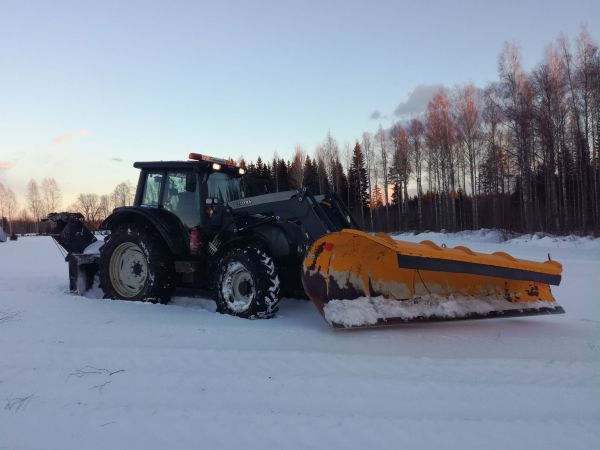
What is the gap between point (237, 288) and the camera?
5.36 metres

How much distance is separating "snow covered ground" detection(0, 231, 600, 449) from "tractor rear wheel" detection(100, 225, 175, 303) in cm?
111

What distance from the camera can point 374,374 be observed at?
10.9 feet

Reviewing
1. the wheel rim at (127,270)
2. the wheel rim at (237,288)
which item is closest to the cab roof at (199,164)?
the wheel rim at (127,270)

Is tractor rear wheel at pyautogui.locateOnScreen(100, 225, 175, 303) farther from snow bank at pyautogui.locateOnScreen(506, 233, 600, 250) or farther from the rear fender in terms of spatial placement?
snow bank at pyautogui.locateOnScreen(506, 233, 600, 250)

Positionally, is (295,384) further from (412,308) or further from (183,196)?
(183,196)

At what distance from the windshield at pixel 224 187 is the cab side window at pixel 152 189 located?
0.89 m

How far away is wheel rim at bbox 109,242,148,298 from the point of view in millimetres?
6730

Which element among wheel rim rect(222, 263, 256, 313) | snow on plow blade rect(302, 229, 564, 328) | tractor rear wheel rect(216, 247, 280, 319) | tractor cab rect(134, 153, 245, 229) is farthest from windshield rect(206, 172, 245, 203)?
snow on plow blade rect(302, 229, 564, 328)

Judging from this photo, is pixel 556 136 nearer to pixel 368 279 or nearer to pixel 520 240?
pixel 520 240

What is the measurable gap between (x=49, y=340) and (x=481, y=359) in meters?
3.91

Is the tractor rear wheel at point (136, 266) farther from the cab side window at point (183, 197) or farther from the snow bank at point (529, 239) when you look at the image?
the snow bank at point (529, 239)

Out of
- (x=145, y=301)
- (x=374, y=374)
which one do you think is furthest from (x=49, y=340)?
(x=374, y=374)

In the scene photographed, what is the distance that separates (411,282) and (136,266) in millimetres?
4227

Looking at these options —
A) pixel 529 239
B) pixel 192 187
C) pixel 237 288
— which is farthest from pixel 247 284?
pixel 529 239
